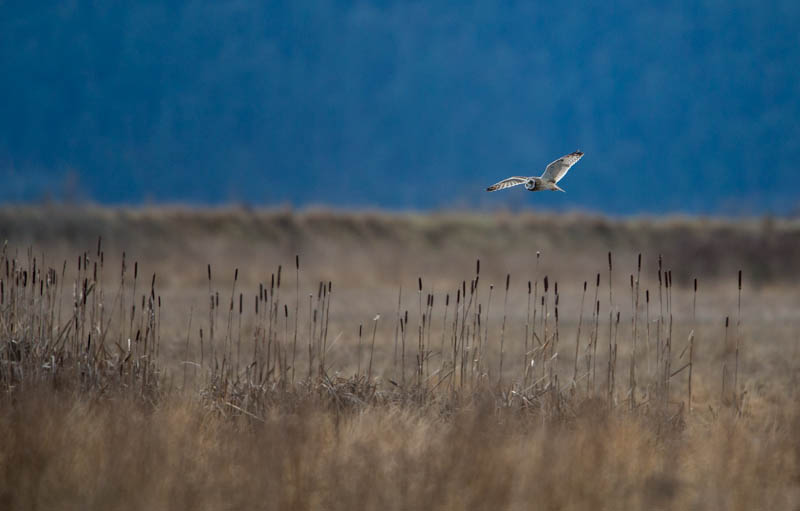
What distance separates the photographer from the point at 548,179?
5555mm

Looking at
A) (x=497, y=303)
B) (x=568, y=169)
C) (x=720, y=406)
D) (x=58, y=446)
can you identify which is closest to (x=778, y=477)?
(x=720, y=406)

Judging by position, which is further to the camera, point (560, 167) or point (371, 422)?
point (371, 422)

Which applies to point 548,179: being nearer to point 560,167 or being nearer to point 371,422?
point 560,167

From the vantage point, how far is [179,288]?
20.7 m

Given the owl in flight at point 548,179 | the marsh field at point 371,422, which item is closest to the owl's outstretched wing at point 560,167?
the owl in flight at point 548,179

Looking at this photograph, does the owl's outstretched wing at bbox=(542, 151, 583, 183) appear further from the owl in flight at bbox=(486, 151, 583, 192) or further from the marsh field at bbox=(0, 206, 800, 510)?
the marsh field at bbox=(0, 206, 800, 510)

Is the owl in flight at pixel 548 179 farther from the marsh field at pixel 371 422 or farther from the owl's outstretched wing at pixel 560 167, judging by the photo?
the marsh field at pixel 371 422

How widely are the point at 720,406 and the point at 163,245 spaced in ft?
68.6

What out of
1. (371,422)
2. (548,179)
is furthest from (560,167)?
(371,422)

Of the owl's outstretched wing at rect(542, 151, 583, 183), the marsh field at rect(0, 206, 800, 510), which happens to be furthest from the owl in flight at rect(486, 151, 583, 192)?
the marsh field at rect(0, 206, 800, 510)

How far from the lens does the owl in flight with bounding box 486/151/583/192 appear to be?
543cm

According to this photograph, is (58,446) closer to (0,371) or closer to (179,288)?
(0,371)

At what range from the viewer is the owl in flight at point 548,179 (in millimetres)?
5428

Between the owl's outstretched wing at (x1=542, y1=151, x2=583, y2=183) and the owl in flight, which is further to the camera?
the owl's outstretched wing at (x1=542, y1=151, x2=583, y2=183)
